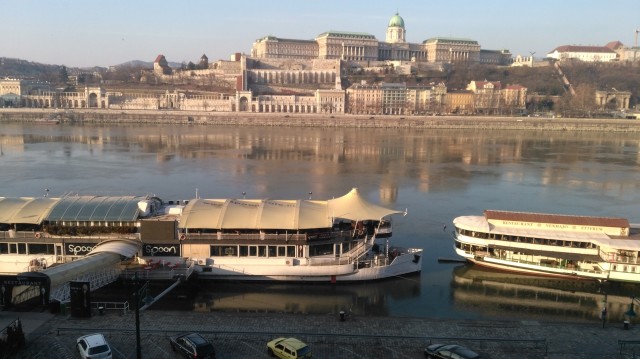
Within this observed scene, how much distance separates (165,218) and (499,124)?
242 ft

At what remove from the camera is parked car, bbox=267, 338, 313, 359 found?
8906 mm

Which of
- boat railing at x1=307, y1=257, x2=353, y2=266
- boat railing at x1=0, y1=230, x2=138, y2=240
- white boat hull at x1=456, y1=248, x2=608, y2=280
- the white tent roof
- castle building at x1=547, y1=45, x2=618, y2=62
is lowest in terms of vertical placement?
white boat hull at x1=456, y1=248, x2=608, y2=280

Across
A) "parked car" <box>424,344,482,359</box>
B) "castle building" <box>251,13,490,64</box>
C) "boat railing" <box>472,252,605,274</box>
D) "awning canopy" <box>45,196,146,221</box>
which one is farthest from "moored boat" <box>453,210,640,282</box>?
"castle building" <box>251,13,490,64</box>

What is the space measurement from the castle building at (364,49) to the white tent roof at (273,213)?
115 meters

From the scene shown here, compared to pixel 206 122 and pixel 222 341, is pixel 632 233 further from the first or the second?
pixel 206 122

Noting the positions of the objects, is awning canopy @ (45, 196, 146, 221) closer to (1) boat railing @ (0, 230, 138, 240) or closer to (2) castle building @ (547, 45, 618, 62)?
(1) boat railing @ (0, 230, 138, 240)

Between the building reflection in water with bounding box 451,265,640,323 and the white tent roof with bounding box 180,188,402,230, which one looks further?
the white tent roof with bounding box 180,188,402,230

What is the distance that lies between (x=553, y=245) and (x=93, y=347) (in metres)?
13.1

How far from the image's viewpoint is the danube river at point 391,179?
14289 mm

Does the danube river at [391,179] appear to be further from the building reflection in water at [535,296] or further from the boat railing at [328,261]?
the boat railing at [328,261]

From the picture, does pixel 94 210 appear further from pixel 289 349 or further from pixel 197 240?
pixel 289 349

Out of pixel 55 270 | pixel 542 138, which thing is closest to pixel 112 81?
pixel 542 138

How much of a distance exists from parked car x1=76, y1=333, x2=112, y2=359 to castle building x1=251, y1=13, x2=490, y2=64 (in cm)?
12188

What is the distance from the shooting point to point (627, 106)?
101 meters
